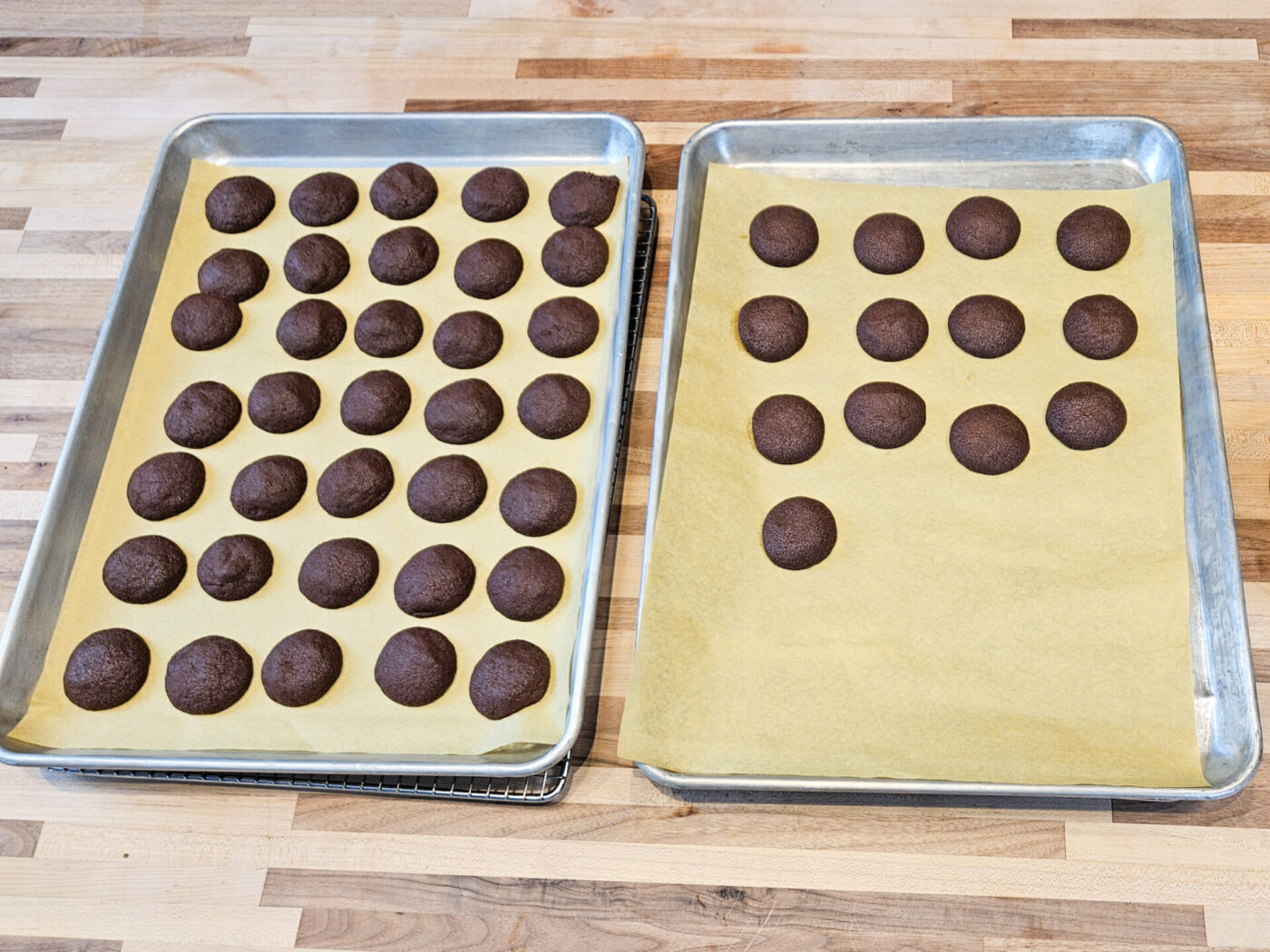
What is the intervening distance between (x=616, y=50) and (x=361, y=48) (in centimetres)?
63

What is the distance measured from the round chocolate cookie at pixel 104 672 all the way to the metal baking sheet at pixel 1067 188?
35.3 inches

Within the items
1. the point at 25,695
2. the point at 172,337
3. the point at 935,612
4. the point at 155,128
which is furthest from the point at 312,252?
the point at 935,612

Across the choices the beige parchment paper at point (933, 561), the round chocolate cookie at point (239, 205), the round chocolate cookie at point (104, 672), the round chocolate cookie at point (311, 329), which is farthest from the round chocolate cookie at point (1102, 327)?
the round chocolate cookie at point (104, 672)

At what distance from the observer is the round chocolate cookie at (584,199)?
2004 millimetres

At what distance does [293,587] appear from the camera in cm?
178

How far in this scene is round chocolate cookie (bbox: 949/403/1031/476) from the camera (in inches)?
67.7

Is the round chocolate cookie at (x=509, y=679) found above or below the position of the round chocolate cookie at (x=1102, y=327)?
below

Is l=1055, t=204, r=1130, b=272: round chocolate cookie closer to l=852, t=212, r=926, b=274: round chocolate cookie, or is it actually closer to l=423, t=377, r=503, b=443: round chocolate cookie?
l=852, t=212, r=926, b=274: round chocolate cookie

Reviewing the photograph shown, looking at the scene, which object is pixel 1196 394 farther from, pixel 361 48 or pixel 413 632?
pixel 361 48

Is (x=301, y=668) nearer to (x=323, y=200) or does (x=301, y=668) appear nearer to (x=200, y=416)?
(x=200, y=416)

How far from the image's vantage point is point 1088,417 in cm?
172

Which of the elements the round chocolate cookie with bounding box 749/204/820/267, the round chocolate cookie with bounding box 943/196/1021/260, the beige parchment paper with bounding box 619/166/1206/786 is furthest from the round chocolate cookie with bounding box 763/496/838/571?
the round chocolate cookie with bounding box 943/196/1021/260

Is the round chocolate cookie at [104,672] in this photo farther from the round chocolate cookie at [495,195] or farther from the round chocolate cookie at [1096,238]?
the round chocolate cookie at [1096,238]

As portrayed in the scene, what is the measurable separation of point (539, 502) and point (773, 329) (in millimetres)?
544
